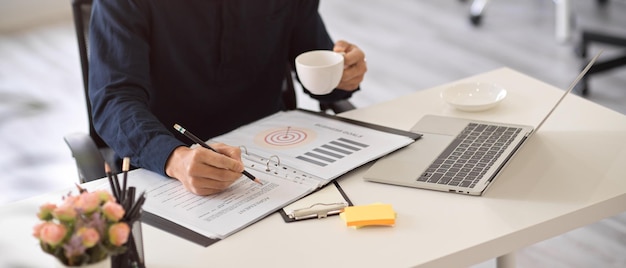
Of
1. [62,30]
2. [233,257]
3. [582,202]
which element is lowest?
[62,30]

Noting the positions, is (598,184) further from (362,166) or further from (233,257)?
(233,257)

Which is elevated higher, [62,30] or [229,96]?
[229,96]

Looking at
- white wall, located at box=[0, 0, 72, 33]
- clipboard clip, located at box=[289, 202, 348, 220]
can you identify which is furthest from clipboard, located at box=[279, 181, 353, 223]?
white wall, located at box=[0, 0, 72, 33]

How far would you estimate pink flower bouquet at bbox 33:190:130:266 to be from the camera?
3.33 feet

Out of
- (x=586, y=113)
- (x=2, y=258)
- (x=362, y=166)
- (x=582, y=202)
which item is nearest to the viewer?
(x=2, y=258)

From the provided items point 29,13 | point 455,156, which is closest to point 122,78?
point 455,156

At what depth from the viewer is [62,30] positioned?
4562 mm

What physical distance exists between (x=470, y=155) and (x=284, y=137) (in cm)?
38

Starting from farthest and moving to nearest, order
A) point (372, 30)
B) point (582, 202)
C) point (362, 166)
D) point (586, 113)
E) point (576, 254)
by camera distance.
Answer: point (372, 30), point (576, 254), point (586, 113), point (362, 166), point (582, 202)

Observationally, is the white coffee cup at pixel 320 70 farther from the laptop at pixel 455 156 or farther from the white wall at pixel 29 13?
the white wall at pixel 29 13

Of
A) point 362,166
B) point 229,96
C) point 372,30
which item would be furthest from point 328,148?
point 372,30

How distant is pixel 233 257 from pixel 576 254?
4.93 ft

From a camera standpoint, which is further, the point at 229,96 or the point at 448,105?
the point at 229,96

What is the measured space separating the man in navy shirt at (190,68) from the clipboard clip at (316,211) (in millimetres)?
139
